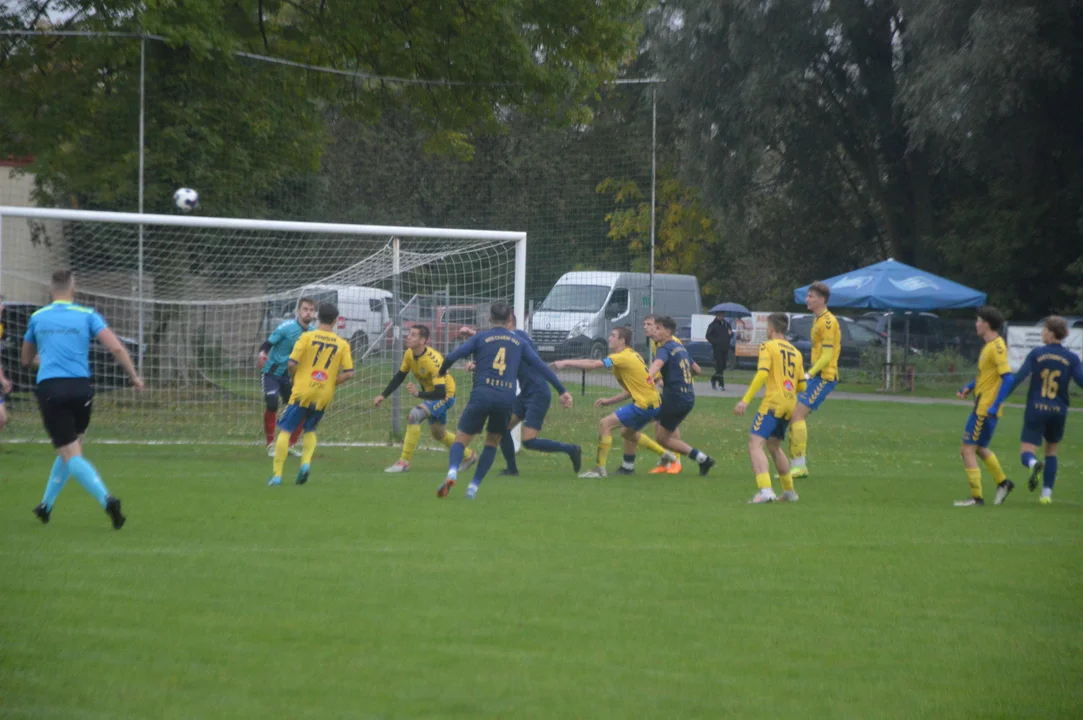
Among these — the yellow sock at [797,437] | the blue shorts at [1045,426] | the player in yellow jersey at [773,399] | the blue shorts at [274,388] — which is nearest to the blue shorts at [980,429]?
the blue shorts at [1045,426]

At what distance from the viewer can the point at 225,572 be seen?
294 inches

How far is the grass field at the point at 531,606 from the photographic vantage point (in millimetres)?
5023

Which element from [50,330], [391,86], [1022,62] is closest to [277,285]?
[391,86]

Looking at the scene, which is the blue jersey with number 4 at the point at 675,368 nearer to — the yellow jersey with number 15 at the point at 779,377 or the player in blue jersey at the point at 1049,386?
the yellow jersey with number 15 at the point at 779,377

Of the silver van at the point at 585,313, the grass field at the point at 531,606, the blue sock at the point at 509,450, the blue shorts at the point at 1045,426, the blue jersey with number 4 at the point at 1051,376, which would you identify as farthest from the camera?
the silver van at the point at 585,313

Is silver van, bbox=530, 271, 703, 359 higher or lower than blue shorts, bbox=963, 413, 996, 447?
higher

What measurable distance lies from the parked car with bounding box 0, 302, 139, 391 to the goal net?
0.03 meters

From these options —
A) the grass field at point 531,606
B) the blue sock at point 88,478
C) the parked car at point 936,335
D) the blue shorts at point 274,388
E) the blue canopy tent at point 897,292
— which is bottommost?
the grass field at point 531,606

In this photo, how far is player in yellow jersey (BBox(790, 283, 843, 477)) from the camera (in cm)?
1383

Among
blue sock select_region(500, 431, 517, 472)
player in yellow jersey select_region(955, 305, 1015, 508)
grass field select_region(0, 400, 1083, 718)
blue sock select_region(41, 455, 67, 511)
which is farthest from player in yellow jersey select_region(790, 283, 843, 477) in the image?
blue sock select_region(41, 455, 67, 511)

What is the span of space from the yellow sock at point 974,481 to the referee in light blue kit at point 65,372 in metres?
7.79

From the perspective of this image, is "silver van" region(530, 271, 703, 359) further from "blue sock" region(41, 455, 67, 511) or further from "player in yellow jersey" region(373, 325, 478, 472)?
"blue sock" region(41, 455, 67, 511)

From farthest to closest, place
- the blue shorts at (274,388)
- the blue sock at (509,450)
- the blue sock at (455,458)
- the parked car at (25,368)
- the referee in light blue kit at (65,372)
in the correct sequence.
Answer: the parked car at (25,368) < the blue shorts at (274,388) < the blue sock at (509,450) < the blue sock at (455,458) < the referee in light blue kit at (65,372)

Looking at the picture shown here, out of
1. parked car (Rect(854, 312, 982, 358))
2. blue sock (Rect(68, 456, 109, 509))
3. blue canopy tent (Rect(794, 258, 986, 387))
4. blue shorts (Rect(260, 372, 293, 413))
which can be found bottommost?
blue sock (Rect(68, 456, 109, 509))
